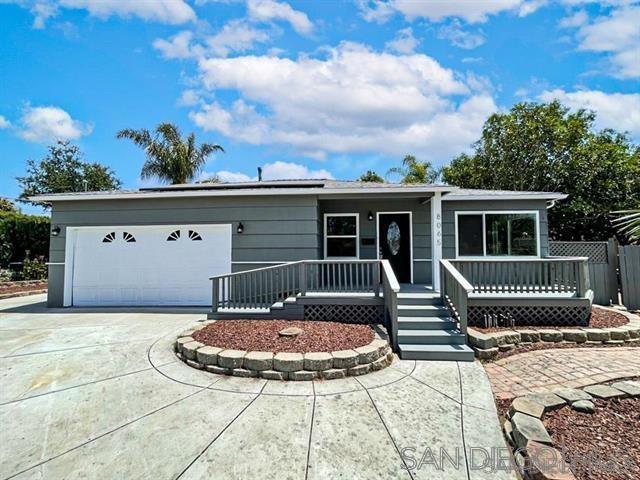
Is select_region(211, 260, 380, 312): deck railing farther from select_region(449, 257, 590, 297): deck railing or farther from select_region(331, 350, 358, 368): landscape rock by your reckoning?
select_region(331, 350, 358, 368): landscape rock

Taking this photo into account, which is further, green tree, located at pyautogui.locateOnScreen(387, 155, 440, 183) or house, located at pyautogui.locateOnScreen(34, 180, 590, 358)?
green tree, located at pyautogui.locateOnScreen(387, 155, 440, 183)

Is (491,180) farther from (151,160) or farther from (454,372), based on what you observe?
(151,160)

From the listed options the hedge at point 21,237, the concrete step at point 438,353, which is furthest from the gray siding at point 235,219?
the hedge at point 21,237

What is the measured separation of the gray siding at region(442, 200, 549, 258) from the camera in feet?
27.4

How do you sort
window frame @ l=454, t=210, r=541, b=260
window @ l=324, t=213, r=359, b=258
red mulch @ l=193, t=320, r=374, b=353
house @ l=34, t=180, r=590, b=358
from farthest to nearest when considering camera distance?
1. window @ l=324, t=213, r=359, b=258
2. window frame @ l=454, t=210, r=541, b=260
3. house @ l=34, t=180, r=590, b=358
4. red mulch @ l=193, t=320, r=374, b=353

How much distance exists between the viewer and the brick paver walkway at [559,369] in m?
3.88

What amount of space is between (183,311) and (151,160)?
1299cm

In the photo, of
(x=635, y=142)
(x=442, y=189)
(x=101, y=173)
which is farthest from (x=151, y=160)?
(x=635, y=142)

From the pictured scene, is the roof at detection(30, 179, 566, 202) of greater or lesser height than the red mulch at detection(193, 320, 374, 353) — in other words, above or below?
above

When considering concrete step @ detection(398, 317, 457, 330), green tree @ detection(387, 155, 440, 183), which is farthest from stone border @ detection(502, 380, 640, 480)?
green tree @ detection(387, 155, 440, 183)

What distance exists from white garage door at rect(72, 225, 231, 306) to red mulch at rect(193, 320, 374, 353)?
261cm

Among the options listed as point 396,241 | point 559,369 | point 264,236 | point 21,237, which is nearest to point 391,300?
point 559,369

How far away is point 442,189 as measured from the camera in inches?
287

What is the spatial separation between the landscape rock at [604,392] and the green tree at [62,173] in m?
26.6
